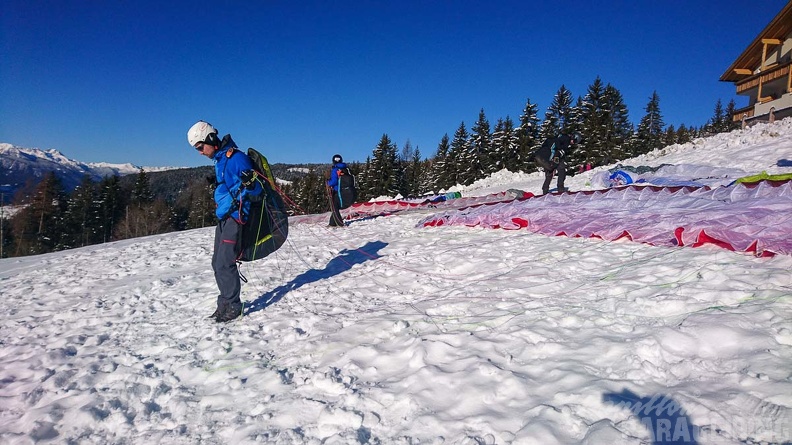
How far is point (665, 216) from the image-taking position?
6.49 m

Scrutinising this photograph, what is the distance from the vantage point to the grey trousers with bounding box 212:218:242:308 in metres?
4.64

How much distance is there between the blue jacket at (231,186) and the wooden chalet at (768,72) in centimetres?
2603

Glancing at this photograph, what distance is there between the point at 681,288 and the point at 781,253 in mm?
1448

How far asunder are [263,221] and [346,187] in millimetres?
5744

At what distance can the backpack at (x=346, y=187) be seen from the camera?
35.0ft

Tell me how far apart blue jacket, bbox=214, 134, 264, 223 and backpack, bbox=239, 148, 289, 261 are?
5.8 inches

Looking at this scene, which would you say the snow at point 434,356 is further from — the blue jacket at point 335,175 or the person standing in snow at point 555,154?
the person standing in snow at point 555,154

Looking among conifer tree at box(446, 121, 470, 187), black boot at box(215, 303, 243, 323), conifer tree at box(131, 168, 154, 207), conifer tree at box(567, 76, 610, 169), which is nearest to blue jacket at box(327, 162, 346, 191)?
black boot at box(215, 303, 243, 323)

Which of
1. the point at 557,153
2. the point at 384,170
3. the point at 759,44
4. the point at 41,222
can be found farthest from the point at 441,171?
the point at 41,222

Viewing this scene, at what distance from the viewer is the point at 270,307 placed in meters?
5.07

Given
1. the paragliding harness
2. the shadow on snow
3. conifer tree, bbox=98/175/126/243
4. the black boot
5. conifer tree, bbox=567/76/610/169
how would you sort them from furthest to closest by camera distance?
conifer tree, bbox=98/175/126/243 → conifer tree, bbox=567/76/610/169 → the paragliding harness → the shadow on snow → the black boot

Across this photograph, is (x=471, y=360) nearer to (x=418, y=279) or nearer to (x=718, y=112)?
(x=418, y=279)

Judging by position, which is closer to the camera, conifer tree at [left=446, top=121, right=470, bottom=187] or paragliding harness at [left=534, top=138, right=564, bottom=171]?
paragliding harness at [left=534, top=138, right=564, bottom=171]

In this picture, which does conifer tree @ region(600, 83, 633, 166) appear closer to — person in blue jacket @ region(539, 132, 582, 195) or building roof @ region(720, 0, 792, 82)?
building roof @ region(720, 0, 792, 82)
